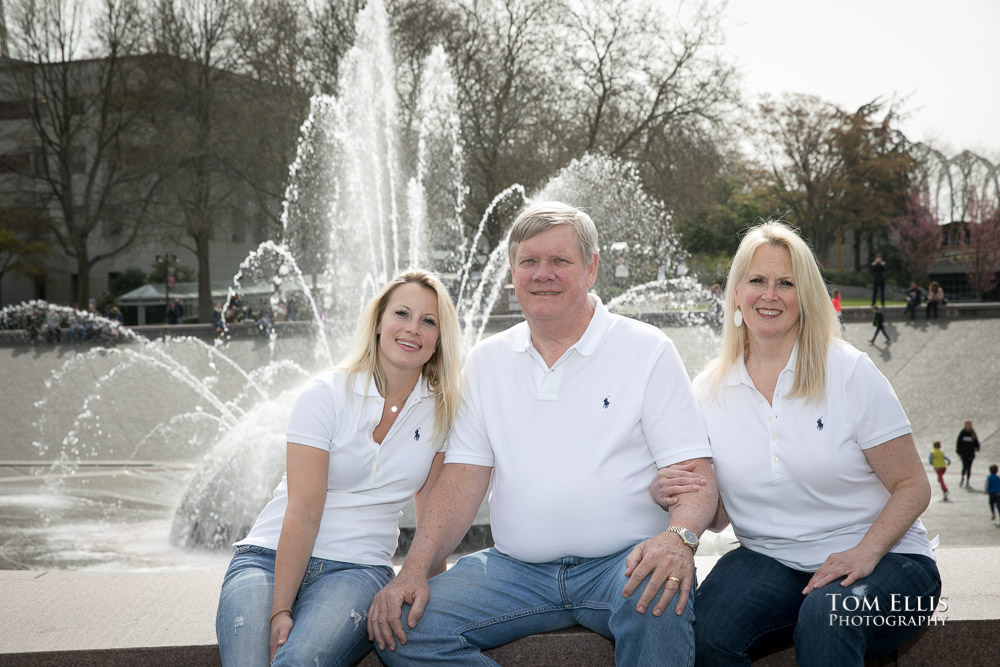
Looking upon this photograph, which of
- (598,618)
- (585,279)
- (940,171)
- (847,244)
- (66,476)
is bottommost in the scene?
(66,476)

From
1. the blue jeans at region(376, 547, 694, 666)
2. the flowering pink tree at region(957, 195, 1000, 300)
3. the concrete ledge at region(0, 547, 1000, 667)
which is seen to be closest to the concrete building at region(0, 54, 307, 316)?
the concrete ledge at region(0, 547, 1000, 667)

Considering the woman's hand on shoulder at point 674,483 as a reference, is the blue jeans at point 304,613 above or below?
below

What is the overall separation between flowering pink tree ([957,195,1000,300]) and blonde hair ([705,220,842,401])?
47.5 metres

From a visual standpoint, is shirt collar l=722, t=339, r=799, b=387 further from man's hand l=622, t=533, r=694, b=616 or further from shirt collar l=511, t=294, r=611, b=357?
man's hand l=622, t=533, r=694, b=616

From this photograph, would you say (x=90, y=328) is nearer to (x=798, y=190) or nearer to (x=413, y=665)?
(x=413, y=665)

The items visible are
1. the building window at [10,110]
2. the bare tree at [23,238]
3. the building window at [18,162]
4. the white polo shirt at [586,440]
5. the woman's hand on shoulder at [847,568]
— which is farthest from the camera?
the building window at [10,110]

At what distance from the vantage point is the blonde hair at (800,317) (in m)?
2.95

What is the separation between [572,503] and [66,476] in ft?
35.2

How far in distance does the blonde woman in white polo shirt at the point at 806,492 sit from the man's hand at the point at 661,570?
0.17 m

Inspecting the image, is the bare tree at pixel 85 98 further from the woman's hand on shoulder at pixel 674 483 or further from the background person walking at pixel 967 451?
the woman's hand on shoulder at pixel 674 483

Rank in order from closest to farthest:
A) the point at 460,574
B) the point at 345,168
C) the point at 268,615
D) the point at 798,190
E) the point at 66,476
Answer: the point at 268,615, the point at 460,574, the point at 66,476, the point at 345,168, the point at 798,190

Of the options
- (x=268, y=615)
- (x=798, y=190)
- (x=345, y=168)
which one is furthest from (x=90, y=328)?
(x=798, y=190)

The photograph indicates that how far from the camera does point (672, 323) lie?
77.0 ft

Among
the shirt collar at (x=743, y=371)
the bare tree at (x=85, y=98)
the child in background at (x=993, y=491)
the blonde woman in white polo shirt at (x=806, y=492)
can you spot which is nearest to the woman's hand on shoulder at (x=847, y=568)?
the blonde woman in white polo shirt at (x=806, y=492)
